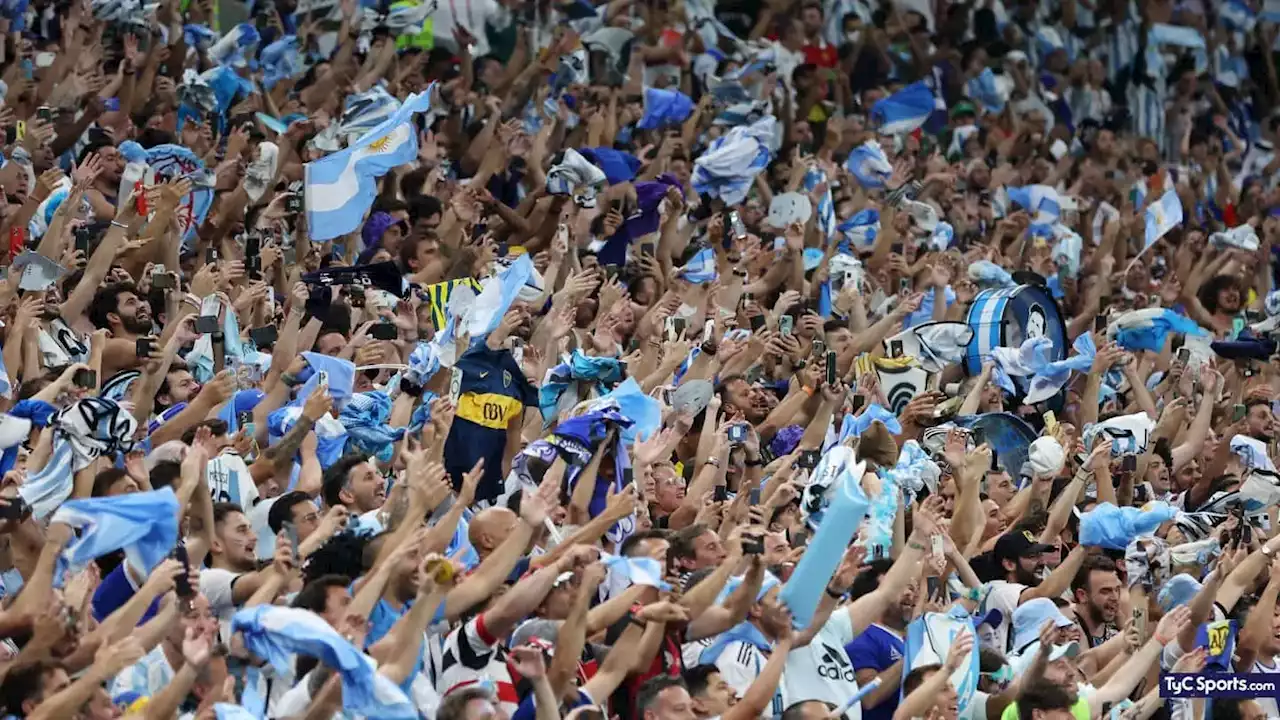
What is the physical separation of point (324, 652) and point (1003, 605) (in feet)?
11.8

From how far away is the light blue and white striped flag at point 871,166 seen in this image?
15.5 metres

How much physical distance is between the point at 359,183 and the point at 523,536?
14.4ft

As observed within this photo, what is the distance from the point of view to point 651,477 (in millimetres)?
9930

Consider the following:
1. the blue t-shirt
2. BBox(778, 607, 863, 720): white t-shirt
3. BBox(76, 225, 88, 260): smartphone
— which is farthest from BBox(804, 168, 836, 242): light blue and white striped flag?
BBox(778, 607, 863, 720): white t-shirt

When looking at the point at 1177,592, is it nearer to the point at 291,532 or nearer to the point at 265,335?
the point at 291,532

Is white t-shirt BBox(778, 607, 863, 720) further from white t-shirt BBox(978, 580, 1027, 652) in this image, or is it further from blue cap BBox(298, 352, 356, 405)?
blue cap BBox(298, 352, 356, 405)

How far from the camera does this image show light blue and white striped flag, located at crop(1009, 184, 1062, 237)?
54.9ft

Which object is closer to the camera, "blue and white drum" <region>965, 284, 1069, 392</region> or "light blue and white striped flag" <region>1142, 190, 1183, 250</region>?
"blue and white drum" <region>965, 284, 1069, 392</region>

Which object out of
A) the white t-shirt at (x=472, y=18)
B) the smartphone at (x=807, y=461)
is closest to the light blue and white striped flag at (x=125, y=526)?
the smartphone at (x=807, y=461)

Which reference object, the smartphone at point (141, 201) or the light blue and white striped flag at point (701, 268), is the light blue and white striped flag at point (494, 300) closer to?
the smartphone at point (141, 201)

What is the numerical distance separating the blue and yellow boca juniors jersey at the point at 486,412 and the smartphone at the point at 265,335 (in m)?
0.73

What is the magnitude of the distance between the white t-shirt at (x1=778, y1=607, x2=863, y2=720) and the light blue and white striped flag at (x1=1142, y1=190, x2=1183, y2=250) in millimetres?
8036

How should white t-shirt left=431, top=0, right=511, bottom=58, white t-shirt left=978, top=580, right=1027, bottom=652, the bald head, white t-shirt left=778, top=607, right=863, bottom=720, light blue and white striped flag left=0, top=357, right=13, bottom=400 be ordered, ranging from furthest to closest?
white t-shirt left=431, top=0, right=511, bottom=58, white t-shirt left=978, top=580, right=1027, bottom=652, light blue and white striped flag left=0, top=357, right=13, bottom=400, the bald head, white t-shirt left=778, top=607, right=863, bottom=720

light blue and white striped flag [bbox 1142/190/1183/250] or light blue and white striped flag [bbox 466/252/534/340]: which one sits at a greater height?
light blue and white striped flag [bbox 466/252/534/340]
